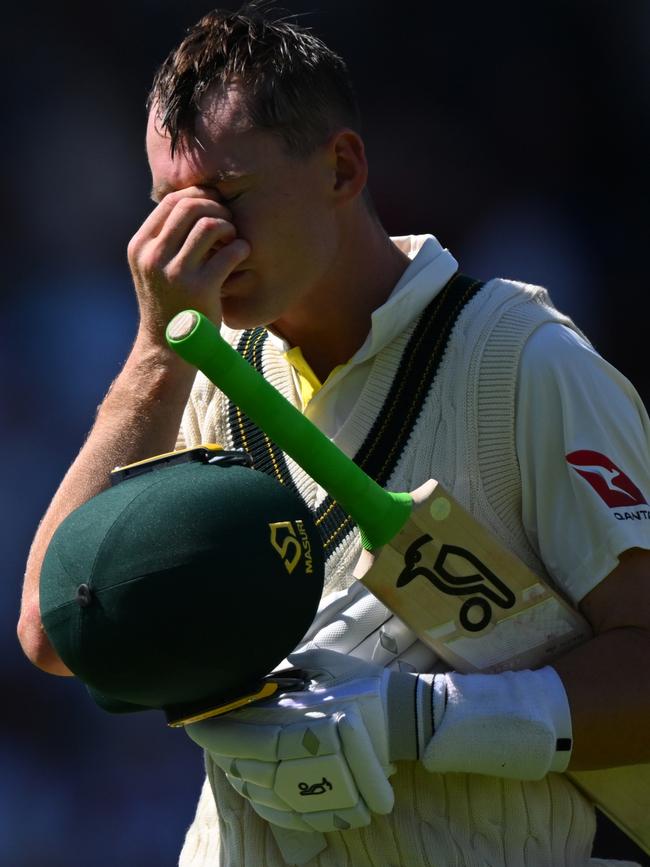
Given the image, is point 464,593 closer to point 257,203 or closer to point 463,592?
point 463,592

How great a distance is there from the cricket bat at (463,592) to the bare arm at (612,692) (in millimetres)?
59

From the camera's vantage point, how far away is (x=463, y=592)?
1623 millimetres

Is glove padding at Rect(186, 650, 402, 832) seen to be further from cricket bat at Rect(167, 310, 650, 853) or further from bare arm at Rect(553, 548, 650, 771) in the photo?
bare arm at Rect(553, 548, 650, 771)

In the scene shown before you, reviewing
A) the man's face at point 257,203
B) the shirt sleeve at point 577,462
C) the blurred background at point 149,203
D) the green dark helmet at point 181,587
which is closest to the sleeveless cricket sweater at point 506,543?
the shirt sleeve at point 577,462

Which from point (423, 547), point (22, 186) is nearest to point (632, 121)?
point (22, 186)

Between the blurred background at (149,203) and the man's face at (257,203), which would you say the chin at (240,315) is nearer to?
the man's face at (257,203)

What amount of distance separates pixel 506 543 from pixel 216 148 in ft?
2.14

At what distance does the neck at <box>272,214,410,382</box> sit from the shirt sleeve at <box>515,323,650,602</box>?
286 millimetres

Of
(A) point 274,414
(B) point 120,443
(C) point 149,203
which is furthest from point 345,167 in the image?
(C) point 149,203

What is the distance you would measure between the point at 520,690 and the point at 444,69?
1.95 m

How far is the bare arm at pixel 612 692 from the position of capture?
61.5 inches

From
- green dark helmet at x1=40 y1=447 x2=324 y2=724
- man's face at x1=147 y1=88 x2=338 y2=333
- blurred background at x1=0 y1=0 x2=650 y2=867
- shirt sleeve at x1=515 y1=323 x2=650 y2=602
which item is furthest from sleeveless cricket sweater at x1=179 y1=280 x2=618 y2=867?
blurred background at x1=0 y1=0 x2=650 y2=867

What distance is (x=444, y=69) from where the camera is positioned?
315 centimetres

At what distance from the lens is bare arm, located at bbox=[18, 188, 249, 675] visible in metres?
1.79
